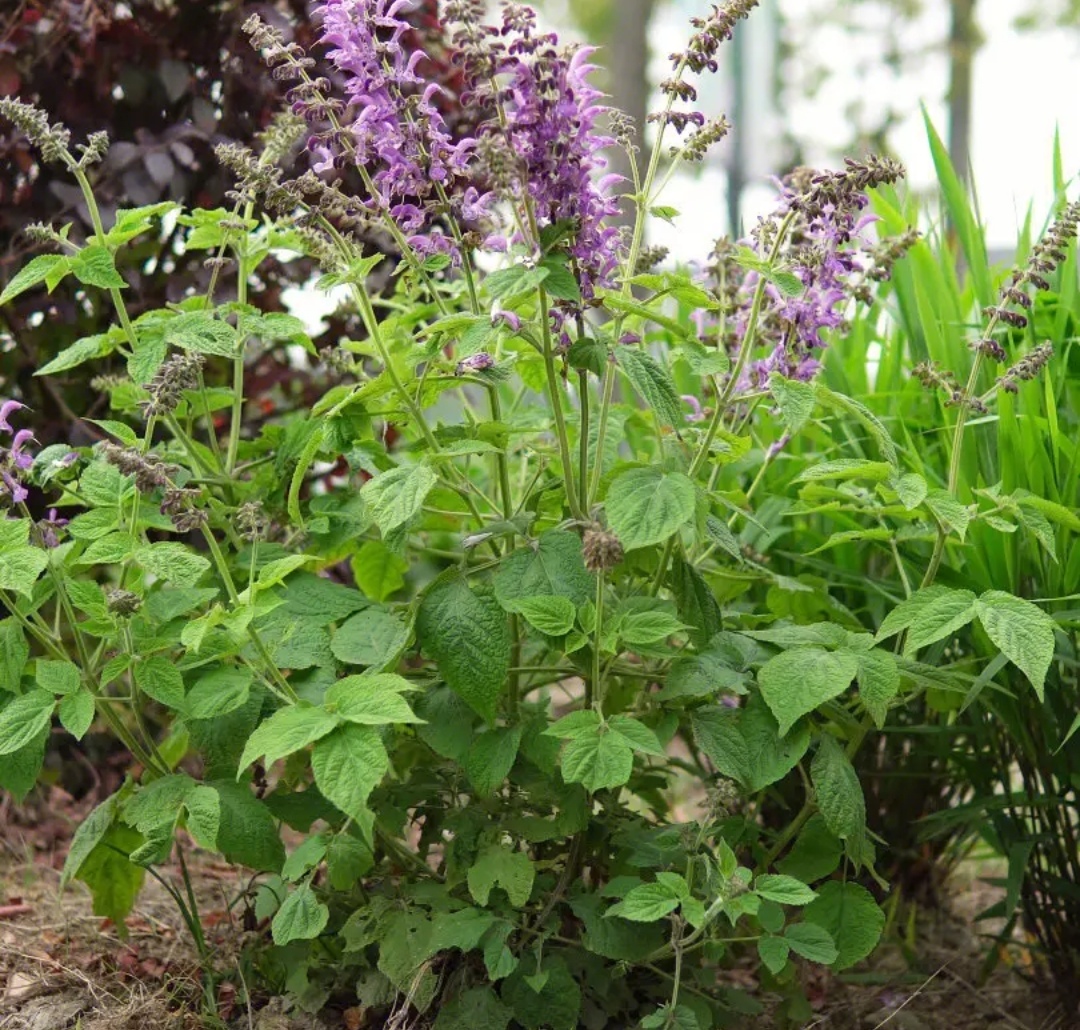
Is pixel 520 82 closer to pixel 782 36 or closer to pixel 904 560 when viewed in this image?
pixel 904 560

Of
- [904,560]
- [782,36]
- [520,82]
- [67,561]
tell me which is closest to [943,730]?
[904,560]

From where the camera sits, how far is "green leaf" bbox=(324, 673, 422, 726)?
1.53 m

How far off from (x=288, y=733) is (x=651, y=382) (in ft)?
2.03

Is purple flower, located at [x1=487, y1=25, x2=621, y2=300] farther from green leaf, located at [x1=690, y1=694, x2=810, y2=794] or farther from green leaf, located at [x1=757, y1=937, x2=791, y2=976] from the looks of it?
green leaf, located at [x1=757, y1=937, x2=791, y2=976]

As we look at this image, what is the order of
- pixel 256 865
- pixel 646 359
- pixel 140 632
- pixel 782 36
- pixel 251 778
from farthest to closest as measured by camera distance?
pixel 782 36 → pixel 251 778 → pixel 140 632 → pixel 256 865 → pixel 646 359

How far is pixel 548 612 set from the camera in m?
1.66

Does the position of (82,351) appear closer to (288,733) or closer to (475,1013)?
(288,733)

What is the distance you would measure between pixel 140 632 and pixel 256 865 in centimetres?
39

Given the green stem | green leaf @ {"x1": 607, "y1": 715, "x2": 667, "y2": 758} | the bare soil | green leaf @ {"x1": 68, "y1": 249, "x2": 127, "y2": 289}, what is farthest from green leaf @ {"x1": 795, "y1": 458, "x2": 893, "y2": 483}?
green leaf @ {"x1": 68, "y1": 249, "x2": 127, "y2": 289}

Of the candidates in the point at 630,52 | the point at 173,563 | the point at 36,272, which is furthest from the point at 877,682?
the point at 630,52

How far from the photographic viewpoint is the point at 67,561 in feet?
6.43

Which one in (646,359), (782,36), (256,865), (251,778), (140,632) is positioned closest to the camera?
(646,359)

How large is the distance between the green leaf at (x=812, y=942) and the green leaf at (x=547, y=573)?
0.52 metres

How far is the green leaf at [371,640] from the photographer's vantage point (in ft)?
5.74
